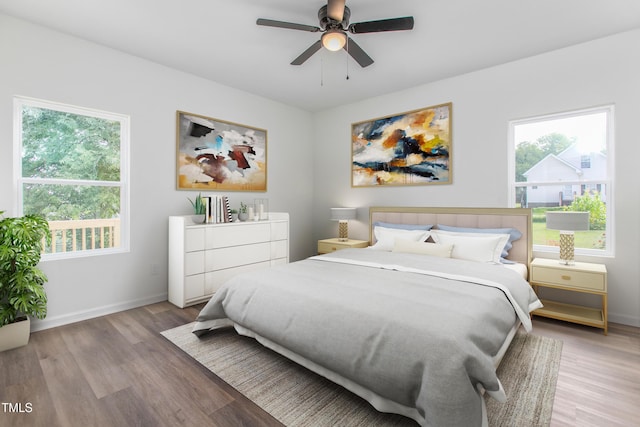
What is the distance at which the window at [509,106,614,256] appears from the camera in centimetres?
296

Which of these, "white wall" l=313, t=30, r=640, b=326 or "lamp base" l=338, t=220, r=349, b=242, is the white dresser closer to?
"lamp base" l=338, t=220, r=349, b=242

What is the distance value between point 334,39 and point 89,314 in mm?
3387

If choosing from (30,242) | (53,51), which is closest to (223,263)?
(30,242)

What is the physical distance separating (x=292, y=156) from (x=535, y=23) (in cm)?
341

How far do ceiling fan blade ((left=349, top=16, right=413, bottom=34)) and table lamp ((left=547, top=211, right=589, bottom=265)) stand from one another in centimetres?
211

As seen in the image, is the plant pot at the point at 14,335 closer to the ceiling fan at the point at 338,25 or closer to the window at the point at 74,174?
the window at the point at 74,174

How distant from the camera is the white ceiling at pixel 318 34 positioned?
2.43m

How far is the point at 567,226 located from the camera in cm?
272

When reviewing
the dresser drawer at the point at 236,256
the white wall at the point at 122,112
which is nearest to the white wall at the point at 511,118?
the dresser drawer at the point at 236,256

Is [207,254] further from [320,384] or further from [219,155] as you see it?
[320,384]

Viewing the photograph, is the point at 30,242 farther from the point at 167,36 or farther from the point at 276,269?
the point at 167,36

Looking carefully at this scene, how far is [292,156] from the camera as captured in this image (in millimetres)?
5035

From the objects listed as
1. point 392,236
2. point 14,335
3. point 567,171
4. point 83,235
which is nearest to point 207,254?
point 83,235

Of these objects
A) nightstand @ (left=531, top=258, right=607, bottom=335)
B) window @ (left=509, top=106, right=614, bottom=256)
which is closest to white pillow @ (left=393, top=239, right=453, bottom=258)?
nightstand @ (left=531, top=258, right=607, bottom=335)
